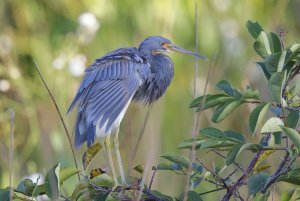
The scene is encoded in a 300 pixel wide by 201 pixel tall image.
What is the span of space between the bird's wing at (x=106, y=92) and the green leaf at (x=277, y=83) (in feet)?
3.43

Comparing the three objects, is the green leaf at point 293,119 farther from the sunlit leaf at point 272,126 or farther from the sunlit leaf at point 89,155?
the sunlit leaf at point 89,155

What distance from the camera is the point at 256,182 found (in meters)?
2.00

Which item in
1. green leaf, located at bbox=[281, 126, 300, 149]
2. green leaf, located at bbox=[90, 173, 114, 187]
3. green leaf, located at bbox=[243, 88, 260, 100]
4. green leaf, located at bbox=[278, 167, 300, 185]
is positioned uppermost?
green leaf, located at bbox=[243, 88, 260, 100]

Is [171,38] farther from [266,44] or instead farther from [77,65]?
[266,44]

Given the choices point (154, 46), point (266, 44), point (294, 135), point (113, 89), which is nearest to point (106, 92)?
point (113, 89)

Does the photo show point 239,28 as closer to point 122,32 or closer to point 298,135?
point 122,32

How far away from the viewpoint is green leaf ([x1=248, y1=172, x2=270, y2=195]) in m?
1.99

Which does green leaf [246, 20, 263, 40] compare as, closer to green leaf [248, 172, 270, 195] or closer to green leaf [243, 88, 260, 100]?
green leaf [243, 88, 260, 100]

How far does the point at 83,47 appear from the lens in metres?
5.27

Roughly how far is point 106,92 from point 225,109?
3.53ft

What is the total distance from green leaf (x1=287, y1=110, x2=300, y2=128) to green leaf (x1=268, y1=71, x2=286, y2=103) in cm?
6

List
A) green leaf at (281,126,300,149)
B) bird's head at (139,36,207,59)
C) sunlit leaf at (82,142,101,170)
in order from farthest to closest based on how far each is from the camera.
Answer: bird's head at (139,36,207,59)
sunlit leaf at (82,142,101,170)
green leaf at (281,126,300,149)

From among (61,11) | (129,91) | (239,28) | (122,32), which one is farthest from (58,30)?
(129,91)

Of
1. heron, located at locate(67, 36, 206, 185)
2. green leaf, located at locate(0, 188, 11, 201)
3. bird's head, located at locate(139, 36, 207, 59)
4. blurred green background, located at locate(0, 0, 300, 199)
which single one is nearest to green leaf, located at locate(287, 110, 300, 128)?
green leaf, located at locate(0, 188, 11, 201)
